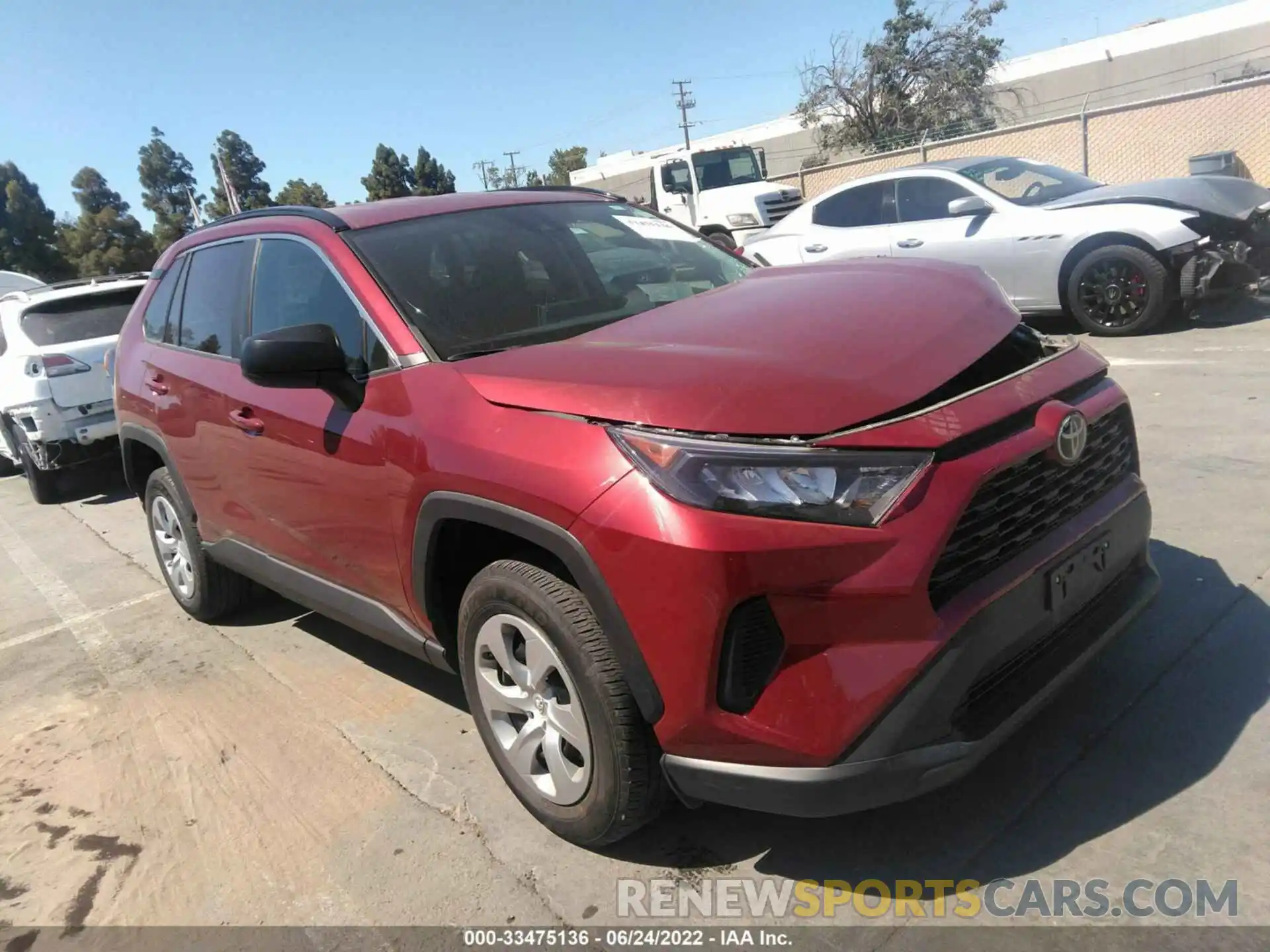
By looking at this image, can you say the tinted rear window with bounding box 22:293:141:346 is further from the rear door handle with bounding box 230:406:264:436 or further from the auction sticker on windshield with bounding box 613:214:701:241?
the auction sticker on windshield with bounding box 613:214:701:241

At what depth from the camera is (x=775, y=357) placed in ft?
7.71

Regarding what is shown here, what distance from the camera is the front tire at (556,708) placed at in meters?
2.28

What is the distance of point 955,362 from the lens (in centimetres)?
242

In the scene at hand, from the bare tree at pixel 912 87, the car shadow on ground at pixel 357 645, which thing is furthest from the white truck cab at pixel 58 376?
the bare tree at pixel 912 87

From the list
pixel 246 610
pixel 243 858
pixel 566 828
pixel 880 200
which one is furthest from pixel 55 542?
pixel 880 200

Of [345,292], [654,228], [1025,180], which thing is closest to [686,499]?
[345,292]

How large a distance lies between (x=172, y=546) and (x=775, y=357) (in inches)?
151

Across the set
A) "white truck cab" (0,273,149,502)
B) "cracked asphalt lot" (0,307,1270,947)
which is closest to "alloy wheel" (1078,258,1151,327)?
"cracked asphalt lot" (0,307,1270,947)

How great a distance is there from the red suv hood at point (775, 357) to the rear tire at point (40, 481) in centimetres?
752

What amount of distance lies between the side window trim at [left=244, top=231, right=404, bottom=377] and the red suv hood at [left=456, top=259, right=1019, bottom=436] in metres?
0.32

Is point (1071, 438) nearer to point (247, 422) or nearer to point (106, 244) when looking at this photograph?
point (247, 422)

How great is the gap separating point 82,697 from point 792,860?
3303mm

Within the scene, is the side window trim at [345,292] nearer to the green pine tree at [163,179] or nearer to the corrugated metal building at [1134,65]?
the corrugated metal building at [1134,65]

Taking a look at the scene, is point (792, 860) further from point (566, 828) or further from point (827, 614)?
point (827, 614)
